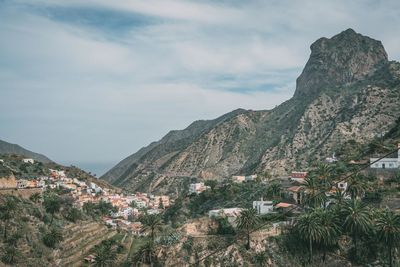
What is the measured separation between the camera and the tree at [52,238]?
2296 inches

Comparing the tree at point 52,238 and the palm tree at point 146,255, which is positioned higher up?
the tree at point 52,238

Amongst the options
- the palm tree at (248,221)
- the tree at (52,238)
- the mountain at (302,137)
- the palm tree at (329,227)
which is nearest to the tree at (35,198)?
the tree at (52,238)

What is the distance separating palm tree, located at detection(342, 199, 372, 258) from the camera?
47.2 metres

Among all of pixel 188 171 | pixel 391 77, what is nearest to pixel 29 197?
pixel 188 171

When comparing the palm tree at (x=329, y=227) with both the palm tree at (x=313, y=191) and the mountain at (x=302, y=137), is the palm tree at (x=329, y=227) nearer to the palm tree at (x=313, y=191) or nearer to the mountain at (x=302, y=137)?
the palm tree at (x=313, y=191)

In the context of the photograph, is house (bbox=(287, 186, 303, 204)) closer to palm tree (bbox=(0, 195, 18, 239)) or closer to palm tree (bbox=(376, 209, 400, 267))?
palm tree (bbox=(376, 209, 400, 267))

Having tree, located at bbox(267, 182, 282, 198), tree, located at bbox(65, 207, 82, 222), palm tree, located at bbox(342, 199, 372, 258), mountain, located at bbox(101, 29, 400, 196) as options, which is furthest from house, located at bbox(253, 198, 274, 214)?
mountain, located at bbox(101, 29, 400, 196)

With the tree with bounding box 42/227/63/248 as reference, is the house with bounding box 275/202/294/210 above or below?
above

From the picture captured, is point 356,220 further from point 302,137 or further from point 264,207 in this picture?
point 302,137

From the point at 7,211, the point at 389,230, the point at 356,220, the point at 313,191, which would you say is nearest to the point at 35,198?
the point at 7,211

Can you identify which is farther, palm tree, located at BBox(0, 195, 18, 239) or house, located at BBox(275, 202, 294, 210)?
house, located at BBox(275, 202, 294, 210)

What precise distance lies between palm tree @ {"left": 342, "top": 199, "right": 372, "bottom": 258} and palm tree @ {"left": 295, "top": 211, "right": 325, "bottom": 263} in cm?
302

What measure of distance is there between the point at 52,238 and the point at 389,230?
41.5 metres

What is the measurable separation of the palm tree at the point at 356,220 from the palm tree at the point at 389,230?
5.07 ft
